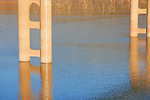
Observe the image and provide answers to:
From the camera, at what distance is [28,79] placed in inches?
611

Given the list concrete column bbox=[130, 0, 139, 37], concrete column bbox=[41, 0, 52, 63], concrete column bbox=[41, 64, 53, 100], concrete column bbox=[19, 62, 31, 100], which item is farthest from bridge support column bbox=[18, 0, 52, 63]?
concrete column bbox=[130, 0, 139, 37]

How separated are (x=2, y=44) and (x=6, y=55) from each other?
4763 millimetres

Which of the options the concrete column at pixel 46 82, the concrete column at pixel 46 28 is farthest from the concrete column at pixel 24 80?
the concrete column at pixel 46 28

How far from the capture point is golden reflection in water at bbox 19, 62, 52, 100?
42.9ft

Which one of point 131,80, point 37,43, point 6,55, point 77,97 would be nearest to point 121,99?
point 77,97

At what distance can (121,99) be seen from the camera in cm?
1259

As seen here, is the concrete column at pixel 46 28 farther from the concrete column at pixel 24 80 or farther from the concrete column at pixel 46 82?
the concrete column at pixel 24 80

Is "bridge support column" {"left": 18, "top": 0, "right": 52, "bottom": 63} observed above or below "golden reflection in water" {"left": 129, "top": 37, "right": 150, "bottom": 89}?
above

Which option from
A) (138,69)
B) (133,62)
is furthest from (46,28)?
(133,62)

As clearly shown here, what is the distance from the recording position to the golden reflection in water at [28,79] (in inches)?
515

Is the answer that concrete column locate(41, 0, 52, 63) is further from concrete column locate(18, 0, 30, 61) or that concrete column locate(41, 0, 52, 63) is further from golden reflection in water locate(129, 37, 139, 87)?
golden reflection in water locate(129, 37, 139, 87)

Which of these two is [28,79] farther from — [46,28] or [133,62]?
[133,62]

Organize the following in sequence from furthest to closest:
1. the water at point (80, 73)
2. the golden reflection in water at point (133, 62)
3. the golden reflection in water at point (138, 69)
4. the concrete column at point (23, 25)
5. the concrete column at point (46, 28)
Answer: the concrete column at point (23, 25)
the concrete column at point (46, 28)
the golden reflection in water at point (133, 62)
the golden reflection in water at point (138, 69)
the water at point (80, 73)

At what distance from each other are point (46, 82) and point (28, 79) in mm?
910
